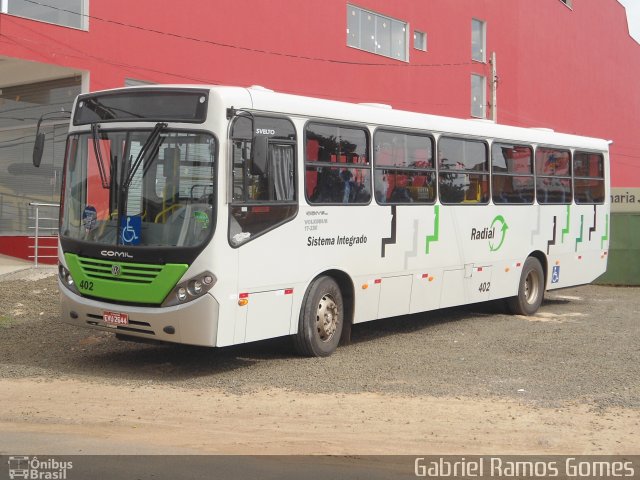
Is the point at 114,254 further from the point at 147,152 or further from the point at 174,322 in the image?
the point at 147,152

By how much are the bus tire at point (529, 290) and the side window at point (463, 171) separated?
6.10 feet

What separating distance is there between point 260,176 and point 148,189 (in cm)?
118

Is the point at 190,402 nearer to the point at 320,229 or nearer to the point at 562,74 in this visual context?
the point at 320,229

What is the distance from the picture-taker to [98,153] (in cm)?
977

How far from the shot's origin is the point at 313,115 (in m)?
10.4

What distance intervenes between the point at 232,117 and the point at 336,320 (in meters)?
2.89

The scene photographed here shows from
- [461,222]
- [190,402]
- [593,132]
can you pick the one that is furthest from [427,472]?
[593,132]

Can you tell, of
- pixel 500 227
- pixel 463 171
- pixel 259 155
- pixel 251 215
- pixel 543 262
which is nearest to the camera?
pixel 259 155

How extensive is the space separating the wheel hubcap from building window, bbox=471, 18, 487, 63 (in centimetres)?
2490

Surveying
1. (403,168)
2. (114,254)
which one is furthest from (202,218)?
(403,168)

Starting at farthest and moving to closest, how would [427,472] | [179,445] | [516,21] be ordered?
[516,21]
[179,445]
[427,472]

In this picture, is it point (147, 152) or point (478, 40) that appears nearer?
point (147, 152)

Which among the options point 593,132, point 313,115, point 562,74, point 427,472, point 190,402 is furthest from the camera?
point 593,132

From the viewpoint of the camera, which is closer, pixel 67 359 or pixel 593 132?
pixel 67 359
